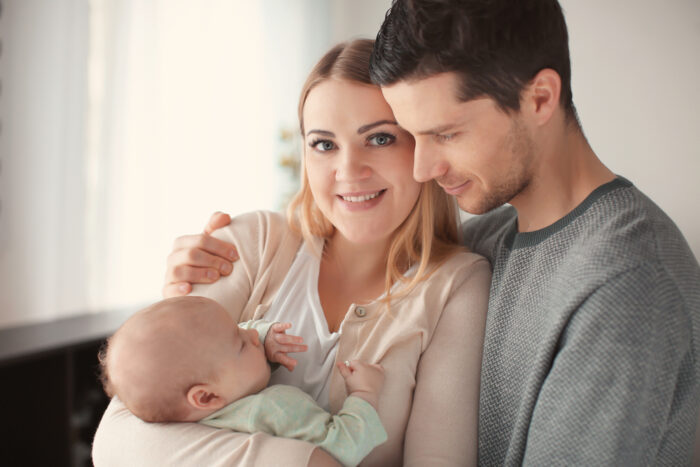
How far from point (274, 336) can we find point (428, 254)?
516mm

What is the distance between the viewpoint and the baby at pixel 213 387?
1.27 metres

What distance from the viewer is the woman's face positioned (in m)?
1.53

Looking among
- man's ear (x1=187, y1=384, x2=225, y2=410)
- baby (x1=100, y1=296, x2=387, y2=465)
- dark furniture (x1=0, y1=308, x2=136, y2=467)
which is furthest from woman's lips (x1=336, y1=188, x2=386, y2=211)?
dark furniture (x1=0, y1=308, x2=136, y2=467)

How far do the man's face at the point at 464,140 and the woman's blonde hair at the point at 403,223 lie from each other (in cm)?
21

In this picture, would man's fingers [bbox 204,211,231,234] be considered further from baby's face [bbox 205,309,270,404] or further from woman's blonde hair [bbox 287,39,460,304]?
baby's face [bbox 205,309,270,404]

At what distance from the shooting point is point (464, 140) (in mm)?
1384

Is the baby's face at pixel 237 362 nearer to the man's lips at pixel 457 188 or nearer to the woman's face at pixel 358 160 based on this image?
the woman's face at pixel 358 160

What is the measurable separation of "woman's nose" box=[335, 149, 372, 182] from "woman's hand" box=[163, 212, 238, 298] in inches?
16.6

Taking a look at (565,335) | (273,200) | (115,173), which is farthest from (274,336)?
(273,200)

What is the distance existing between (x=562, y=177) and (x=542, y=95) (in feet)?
0.68

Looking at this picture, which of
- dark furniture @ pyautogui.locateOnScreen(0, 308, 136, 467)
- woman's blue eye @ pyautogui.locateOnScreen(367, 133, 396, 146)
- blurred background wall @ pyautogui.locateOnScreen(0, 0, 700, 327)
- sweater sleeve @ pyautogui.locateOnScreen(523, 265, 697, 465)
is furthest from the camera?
dark furniture @ pyautogui.locateOnScreen(0, 308, 136, 467)

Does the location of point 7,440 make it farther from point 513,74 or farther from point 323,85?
point 513,74

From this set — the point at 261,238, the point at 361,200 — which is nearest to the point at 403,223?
the point at 361,200

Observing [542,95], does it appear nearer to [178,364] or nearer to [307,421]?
[307,421]
